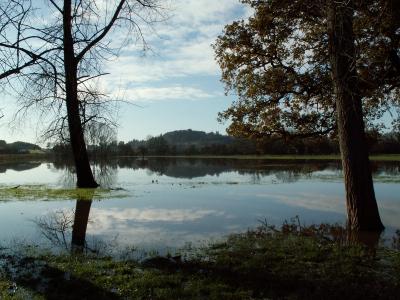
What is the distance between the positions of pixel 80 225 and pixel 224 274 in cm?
593

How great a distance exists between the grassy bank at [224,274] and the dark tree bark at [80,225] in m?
1.12

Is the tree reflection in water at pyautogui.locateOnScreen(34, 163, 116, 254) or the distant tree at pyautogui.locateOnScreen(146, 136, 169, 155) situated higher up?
the distant tree at pyautogui.locateOnScreen(146, 136, 169, 155)

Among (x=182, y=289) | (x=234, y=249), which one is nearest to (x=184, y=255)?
(x=234, y=249)

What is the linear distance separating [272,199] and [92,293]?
11668 mm

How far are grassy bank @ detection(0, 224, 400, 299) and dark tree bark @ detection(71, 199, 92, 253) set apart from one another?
44.0 inches

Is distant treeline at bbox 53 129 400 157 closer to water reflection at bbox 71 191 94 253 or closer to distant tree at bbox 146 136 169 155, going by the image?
distant tree at bbox 146 136 169 155

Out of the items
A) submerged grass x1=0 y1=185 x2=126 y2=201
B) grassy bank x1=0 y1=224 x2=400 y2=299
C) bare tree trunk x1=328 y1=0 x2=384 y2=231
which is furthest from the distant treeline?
grassy bank x1=0 y1=224 x2=400 y2=299

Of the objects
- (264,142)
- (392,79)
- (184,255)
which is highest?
(392,79)

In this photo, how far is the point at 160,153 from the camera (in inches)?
5064

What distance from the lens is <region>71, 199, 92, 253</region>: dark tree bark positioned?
8.95 metres

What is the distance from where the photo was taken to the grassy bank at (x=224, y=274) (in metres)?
5.60

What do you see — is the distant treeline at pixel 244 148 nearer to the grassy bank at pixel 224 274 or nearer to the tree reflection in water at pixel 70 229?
the tree reflection in water at pixel 70 229

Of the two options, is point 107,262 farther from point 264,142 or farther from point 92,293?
point 264,142

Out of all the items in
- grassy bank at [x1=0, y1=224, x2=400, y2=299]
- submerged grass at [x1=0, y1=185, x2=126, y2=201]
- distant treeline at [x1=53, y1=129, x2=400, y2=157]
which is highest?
distant treeline at [x1=53, y1=129, x2=400, y2=157]
